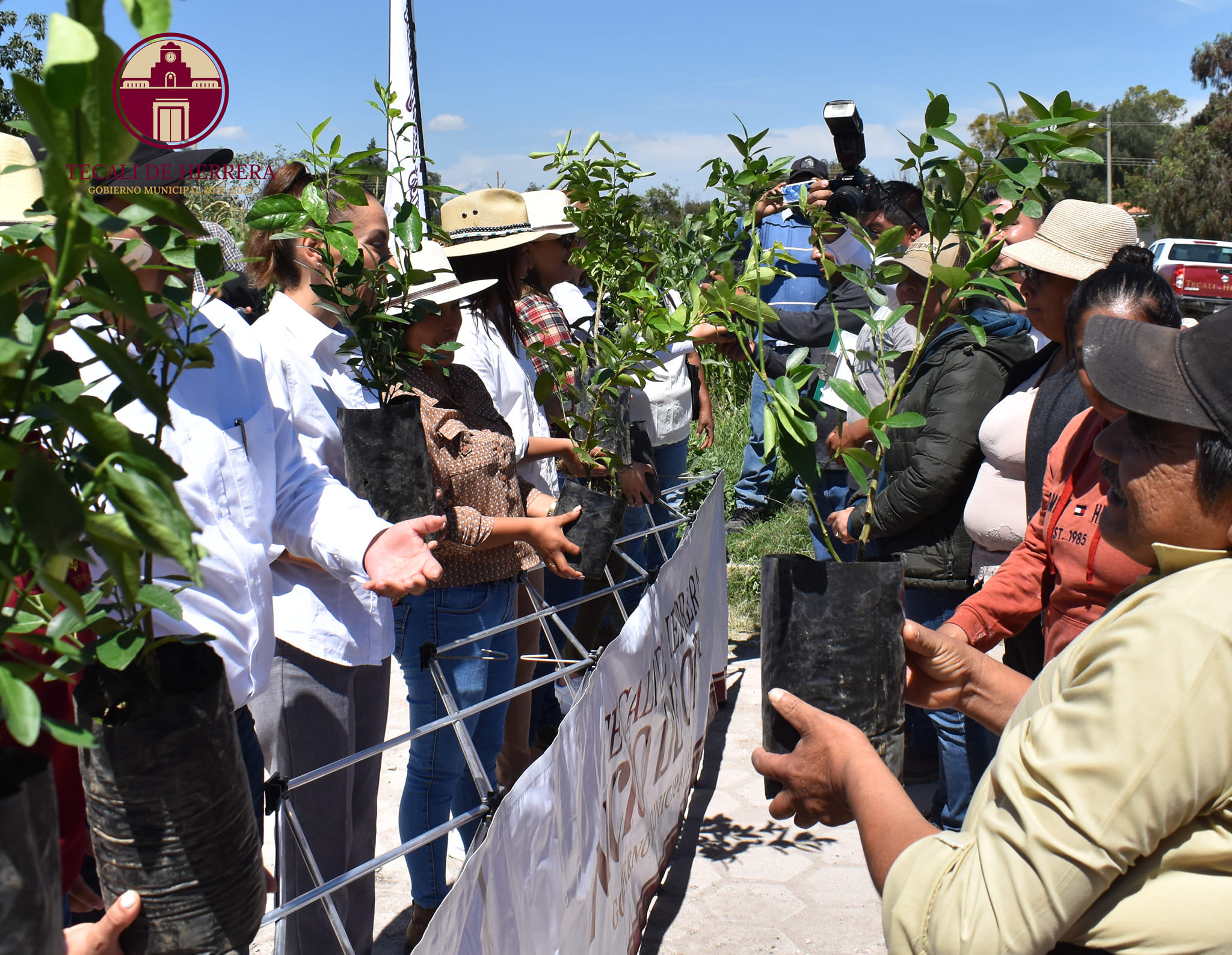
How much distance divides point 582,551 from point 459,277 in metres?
1.01

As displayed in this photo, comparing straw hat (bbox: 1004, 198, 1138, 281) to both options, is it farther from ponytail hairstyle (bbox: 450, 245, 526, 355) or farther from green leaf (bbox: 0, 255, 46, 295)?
green leaf (bbox: 0, 255, 46, 295)

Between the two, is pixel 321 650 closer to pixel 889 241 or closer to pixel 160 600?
pixel 160 600

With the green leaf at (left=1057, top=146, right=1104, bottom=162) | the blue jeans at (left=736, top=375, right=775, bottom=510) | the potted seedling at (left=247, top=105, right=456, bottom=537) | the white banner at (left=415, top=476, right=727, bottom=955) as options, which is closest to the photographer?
the blue jeans at (left=736, top=375, right=775, bottom=510)

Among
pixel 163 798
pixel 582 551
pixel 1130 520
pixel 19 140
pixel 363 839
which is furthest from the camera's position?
pixel 582 551

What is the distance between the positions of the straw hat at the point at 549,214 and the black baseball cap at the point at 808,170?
267 cm

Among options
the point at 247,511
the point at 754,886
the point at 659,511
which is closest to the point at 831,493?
the point at 659,511

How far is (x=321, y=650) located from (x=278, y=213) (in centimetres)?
86

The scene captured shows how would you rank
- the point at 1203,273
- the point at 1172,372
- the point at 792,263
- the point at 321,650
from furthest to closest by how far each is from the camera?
the point at 1203,273, the point at 792,263, the point at 321,650, the point at 1172,372

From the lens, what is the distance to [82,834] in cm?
124

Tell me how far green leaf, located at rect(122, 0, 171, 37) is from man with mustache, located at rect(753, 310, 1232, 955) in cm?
90

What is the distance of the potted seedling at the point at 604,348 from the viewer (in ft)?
8.30

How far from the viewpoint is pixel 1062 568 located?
2027mm

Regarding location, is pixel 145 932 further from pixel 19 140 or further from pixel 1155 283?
pixel 1155 283

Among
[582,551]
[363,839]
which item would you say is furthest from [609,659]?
[363,839]
